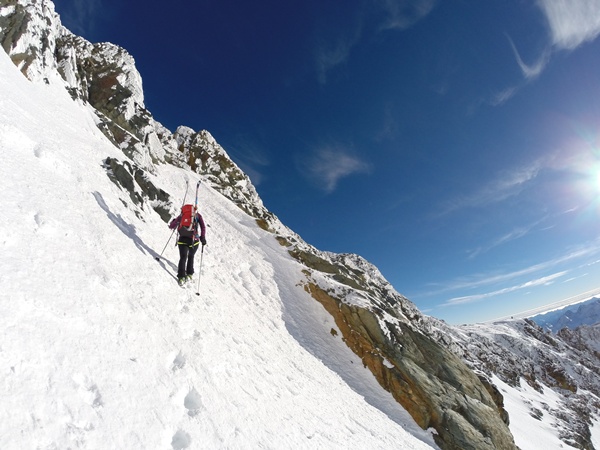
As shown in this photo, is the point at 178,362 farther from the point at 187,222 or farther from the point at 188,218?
the point at 188,218

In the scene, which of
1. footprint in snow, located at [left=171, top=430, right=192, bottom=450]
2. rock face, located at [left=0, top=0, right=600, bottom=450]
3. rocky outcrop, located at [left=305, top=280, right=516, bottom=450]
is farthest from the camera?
rock face, located at [left=0, top=0, right=600, bottom=450]

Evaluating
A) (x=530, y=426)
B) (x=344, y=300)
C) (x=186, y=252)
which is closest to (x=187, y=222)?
(x=186, y=252)

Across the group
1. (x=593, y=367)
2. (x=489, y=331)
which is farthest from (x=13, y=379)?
(x=593, y=367)

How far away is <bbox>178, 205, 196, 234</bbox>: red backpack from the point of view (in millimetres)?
12750

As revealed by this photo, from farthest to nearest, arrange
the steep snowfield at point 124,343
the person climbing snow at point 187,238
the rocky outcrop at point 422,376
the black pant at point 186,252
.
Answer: the rocky outcrop at point 422,376, the person climbing snow at point 187,238, the black pant at point 186,252, the steep snowfield at point 124,343

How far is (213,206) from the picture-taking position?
3197cm

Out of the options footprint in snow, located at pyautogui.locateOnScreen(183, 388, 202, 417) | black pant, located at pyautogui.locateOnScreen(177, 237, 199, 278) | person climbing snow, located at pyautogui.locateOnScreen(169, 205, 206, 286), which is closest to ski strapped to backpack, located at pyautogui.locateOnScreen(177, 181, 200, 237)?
person climbing snow, located at pyautogui.locateOnScreen(169, 205, 206, 286)

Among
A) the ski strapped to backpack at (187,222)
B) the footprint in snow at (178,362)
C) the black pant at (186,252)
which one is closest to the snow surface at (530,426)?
the black pant at (186,252)

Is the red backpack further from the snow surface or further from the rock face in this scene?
the snow surface

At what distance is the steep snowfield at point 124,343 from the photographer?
5023 mm

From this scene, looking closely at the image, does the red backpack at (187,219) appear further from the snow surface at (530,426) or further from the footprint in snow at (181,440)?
the snow surface at (530,426)

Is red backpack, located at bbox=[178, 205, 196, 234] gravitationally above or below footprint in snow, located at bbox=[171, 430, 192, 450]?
above

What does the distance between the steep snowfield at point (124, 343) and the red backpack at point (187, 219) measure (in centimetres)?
172

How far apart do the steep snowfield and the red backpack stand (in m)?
1.72
